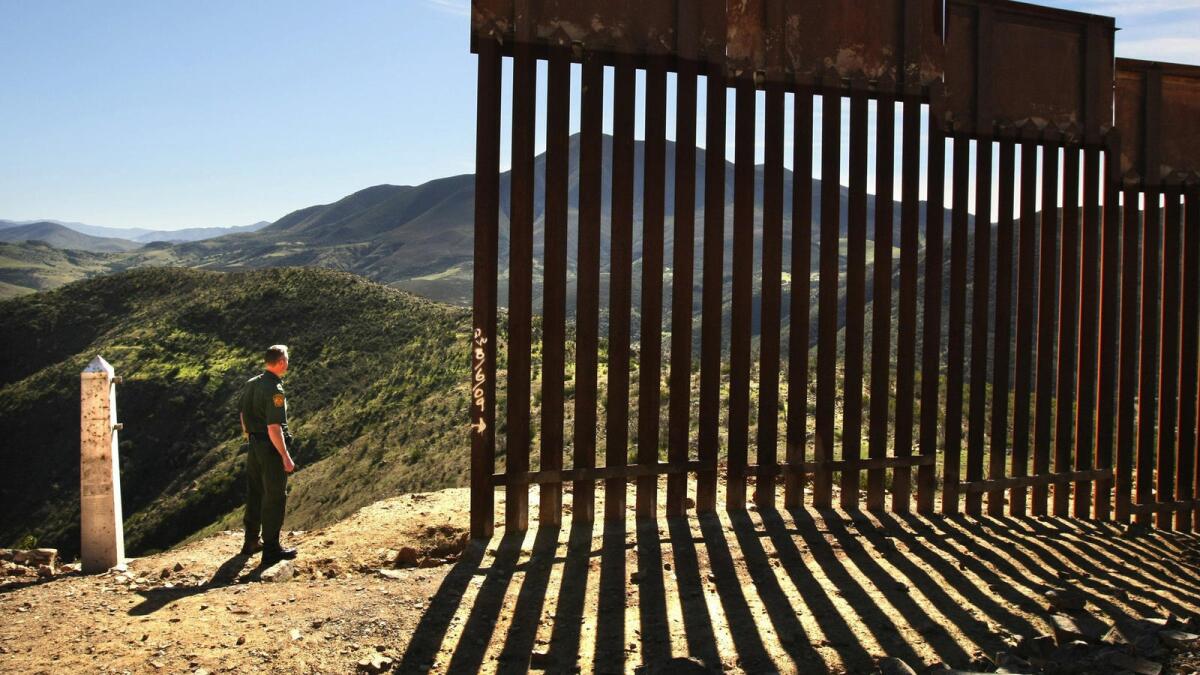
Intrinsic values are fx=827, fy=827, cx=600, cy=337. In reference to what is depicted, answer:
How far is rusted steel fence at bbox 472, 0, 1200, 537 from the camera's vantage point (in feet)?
18.5

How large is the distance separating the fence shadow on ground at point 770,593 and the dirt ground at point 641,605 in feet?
0.05

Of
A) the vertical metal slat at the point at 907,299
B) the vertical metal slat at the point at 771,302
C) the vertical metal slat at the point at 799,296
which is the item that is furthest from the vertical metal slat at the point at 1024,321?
the vertical metal slat at the point at 771,302

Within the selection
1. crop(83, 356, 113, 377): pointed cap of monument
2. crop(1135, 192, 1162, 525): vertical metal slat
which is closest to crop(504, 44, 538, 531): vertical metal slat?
crop(83, 356, 113, 377): pointed cap of monument

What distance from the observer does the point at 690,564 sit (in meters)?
5.18

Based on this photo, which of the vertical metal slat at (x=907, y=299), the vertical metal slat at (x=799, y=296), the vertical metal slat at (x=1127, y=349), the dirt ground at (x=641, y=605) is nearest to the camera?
the dirt ground at (x=641, y=605)

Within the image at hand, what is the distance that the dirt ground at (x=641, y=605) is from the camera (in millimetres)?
3947

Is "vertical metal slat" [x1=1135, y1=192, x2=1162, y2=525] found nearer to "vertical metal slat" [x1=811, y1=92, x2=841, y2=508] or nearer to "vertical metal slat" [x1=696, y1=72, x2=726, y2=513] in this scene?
"vertical metal slat" [x1=811, y1=92, x2=841, y2=508]

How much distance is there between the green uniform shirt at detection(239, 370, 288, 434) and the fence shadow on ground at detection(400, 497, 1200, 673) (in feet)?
5.59

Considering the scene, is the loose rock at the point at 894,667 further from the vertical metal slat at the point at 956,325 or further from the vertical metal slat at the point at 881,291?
the vertical metal slat at the point at 956,325

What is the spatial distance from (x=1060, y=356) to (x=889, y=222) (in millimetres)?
2267

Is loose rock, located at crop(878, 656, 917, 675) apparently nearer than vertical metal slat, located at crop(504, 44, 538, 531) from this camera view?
Yes

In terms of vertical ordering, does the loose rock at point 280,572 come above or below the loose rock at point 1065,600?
below

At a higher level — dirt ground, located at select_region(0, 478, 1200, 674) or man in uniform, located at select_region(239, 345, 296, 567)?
man in uniform, located at select_region(239, 345, 296, 567)

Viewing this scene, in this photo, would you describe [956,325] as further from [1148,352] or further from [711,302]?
[1148,352]
